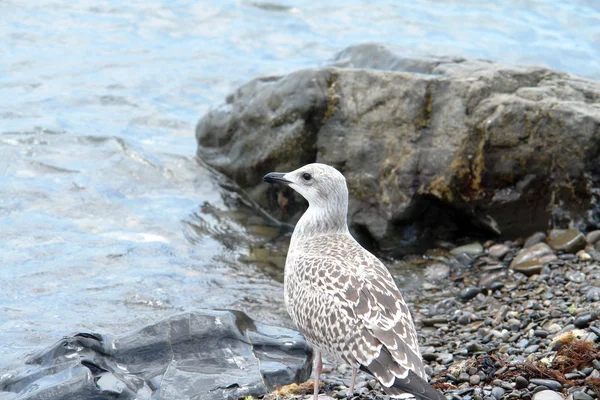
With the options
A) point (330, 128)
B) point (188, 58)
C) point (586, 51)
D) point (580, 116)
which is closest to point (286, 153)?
point (330, 128)

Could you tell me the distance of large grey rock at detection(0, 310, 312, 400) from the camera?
232 inches

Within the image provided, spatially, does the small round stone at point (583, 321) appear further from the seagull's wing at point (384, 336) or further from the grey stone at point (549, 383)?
the seagull's wing at point (384, 336)

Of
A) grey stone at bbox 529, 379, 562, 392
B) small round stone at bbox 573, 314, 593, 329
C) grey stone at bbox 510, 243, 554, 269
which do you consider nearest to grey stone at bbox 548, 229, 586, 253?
grey stone at bbox 510, 243, 554, 269

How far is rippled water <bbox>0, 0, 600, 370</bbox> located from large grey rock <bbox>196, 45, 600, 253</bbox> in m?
1.14

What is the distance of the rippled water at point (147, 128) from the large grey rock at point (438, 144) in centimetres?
114

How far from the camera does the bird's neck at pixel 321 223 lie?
6.75 meters

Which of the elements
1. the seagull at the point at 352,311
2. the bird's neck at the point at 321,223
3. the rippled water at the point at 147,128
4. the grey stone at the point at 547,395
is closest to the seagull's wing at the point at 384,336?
the seagull at the point at 352,311

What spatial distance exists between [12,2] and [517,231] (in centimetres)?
1221

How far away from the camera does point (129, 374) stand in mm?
6141

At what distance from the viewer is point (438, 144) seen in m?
9.12

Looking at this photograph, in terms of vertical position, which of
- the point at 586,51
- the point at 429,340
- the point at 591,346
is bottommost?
the point at 429,340

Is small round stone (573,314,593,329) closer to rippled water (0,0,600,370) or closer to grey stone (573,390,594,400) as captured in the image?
grey stone (573,390,594,400)

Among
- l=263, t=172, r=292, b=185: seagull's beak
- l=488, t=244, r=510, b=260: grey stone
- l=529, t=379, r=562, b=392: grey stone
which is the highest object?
l=263, t=172, r=292, b=185: seagull's beak

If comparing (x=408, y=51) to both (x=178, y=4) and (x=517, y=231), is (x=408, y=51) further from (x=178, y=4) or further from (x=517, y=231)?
(x=178, y=4)
